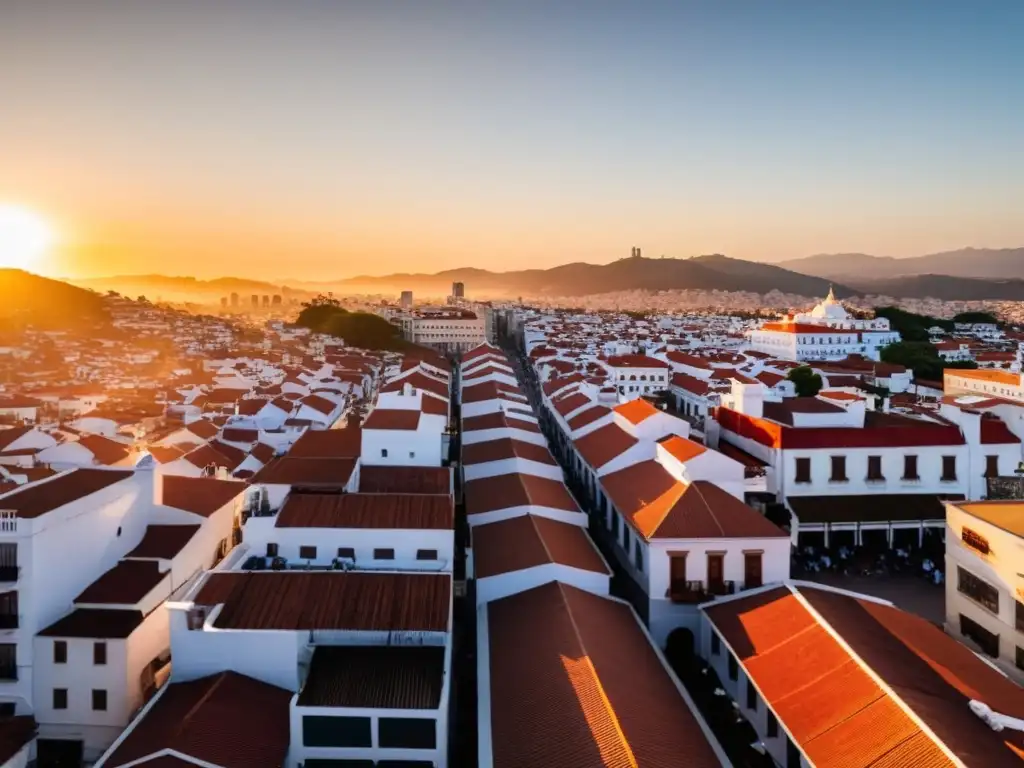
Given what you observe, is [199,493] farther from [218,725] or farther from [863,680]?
[863,680]

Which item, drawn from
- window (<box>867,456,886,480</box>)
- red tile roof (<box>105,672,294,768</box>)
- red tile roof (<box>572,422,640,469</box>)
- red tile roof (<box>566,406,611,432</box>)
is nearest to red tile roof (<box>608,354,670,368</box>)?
red tile roof (<box>566,406,611,432</box>)

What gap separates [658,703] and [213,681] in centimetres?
807

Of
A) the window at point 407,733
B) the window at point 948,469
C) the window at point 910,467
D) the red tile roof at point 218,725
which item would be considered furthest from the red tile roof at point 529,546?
the window at point 948,469

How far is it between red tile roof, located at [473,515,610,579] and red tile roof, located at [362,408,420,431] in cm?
495

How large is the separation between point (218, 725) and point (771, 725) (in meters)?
9.85

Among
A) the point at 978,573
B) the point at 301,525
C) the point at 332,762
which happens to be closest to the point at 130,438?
the point at 301,525

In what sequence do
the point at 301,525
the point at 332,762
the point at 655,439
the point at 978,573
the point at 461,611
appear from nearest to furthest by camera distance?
the point at 332,762, the point at 978,573, the point at 301,525, the point at 461,611, the point at 655,439

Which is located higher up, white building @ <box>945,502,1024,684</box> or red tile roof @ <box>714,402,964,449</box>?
red tile roof @ <box>714,402,964,449</box>

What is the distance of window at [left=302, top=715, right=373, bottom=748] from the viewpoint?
12.3 meters

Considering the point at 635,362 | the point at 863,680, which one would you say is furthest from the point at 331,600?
the point at 635,362

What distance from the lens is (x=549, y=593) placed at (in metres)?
16.9

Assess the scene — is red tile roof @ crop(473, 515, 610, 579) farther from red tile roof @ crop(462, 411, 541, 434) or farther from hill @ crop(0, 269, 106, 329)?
hill @ crop(0, 269, 106, 329)

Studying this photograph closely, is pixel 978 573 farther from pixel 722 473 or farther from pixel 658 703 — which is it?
pixel 658 703

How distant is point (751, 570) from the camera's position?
58.8 ft
